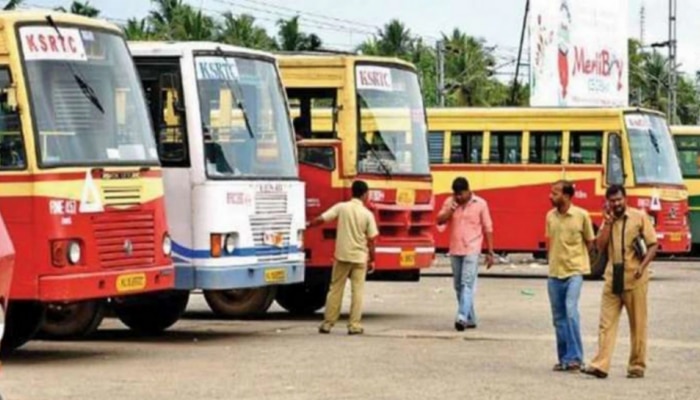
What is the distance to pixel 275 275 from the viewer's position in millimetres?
21141

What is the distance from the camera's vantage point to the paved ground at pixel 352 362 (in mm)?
15594

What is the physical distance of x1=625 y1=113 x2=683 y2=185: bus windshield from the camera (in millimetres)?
35406

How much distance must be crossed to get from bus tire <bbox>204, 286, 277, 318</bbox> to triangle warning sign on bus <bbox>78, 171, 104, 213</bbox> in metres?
6.20

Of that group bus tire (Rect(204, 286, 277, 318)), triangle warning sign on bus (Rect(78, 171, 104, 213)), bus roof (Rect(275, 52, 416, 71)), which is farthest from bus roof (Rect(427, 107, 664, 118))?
triangle warning sign on bus (Rect(78, 171, 104, 213))

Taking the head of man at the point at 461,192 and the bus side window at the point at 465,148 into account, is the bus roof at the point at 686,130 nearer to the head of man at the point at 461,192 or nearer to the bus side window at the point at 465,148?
the bus side window at the point at 465,148

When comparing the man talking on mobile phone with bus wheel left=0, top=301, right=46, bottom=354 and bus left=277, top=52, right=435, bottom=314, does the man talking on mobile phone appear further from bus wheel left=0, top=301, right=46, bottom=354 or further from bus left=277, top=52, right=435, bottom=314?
bus wheel left=0, top=301, right=46, bottom=354

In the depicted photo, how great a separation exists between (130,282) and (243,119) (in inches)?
134

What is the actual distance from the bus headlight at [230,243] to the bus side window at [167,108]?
2.92ft

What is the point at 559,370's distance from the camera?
57.7 ft

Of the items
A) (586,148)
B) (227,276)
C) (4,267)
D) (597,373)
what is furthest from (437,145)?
(4,267)

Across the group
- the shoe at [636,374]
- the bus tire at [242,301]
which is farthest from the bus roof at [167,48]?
the shoe at [636,374]

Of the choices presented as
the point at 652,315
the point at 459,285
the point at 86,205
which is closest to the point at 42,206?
the point at 86,205

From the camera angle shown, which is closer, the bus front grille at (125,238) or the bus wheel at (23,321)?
the bus front grille at (125,238)

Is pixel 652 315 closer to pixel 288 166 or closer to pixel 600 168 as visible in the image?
pixel 288 166
